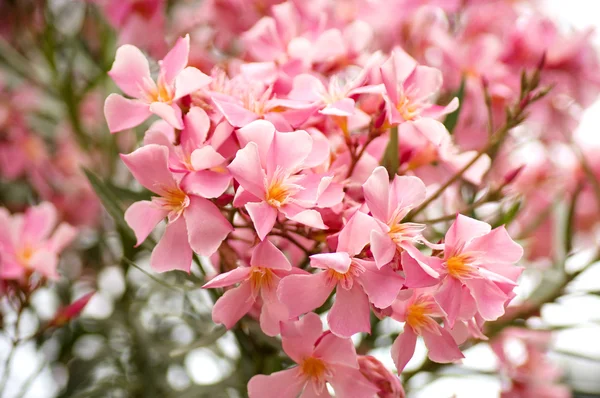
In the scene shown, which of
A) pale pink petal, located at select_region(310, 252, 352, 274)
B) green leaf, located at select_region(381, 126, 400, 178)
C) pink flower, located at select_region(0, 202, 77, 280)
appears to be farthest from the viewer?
pink flower, located at select_region(0, 202, 77, 280)

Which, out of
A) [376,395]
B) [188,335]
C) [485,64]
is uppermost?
[485,64]

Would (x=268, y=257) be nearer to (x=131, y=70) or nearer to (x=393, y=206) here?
(x=393, y=206)

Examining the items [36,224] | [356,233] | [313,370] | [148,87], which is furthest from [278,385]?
[36,224]

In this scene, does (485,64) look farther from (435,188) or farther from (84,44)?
(84,44)

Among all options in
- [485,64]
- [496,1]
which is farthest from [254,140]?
[496,1]

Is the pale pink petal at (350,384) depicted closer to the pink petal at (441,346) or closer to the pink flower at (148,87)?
the pink petal at (441,346)

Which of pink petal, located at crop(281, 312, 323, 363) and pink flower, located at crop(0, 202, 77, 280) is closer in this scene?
pink petal, located at crop(281, 312, 323, 363)

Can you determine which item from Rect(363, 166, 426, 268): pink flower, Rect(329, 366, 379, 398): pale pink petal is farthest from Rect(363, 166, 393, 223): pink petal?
Rect(329, 366, 379, 398): pale pink petal

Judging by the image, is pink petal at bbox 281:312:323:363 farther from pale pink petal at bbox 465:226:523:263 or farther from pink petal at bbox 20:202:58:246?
pink petal at bbox 20:202:58:246
